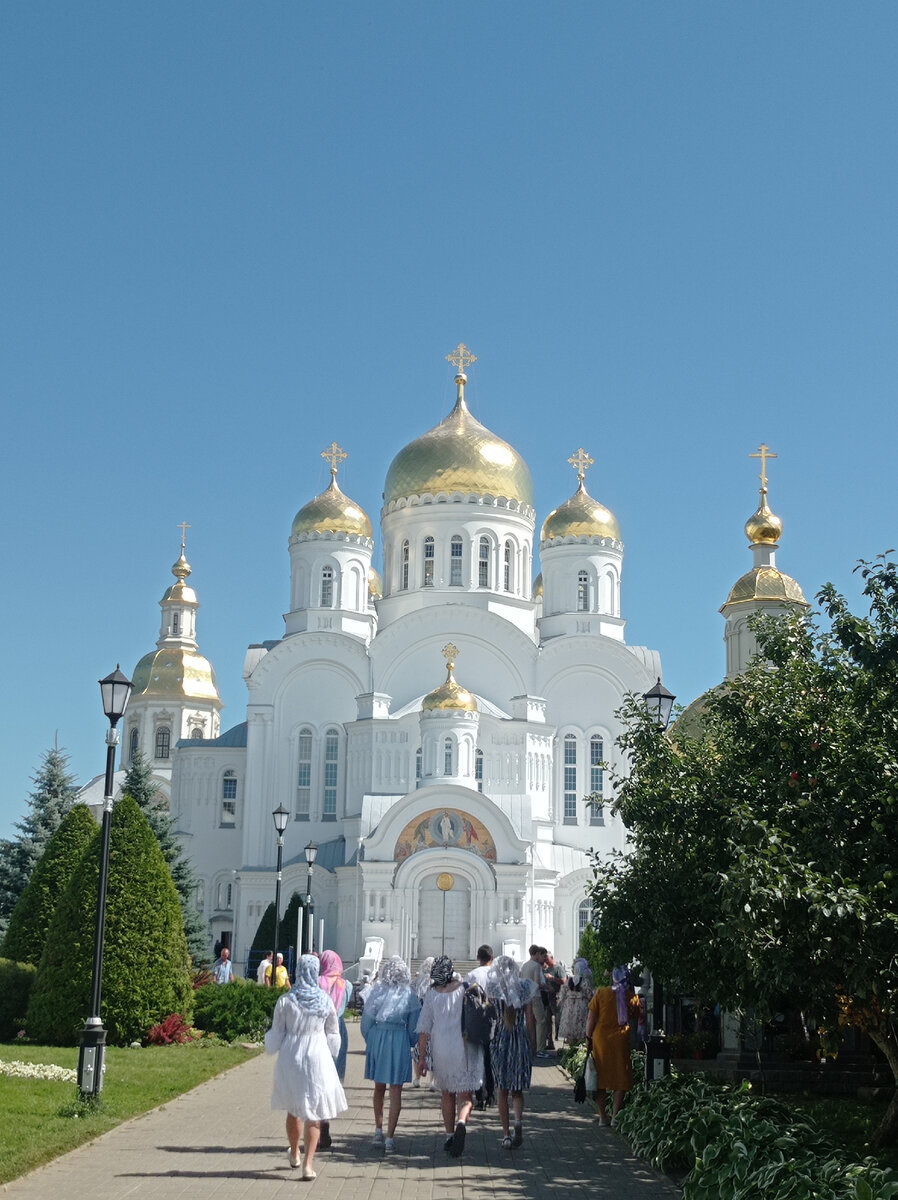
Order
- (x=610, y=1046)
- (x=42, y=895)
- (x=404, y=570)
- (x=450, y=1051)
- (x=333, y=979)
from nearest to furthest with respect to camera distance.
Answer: (x=450, y=1051)
(x=333, y=979)
(x=610, y=1046)
(x=42, y=895)
(x=404, y=570)

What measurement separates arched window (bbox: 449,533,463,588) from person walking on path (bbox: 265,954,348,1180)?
33.8 m

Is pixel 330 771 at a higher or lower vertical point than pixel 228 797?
higher

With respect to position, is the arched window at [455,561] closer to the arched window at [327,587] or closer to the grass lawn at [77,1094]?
the arched window at [327,587]

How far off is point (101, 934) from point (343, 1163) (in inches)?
140

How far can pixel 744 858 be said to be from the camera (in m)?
8.34

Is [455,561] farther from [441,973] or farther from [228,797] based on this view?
[441,973]

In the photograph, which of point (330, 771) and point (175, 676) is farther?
point (175, 676)

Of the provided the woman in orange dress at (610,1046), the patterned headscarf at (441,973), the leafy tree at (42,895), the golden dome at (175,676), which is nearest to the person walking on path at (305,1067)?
the patterned headscarf at (441,973)

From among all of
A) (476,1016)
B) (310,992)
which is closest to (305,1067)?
(310,992)

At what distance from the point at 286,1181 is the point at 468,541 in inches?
1379

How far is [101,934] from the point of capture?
41.7 feet

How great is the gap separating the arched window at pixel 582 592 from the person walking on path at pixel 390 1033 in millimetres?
33899

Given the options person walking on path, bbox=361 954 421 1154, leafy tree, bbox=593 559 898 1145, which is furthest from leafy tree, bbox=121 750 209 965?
person walking on path, bbox=361 954 421 1154

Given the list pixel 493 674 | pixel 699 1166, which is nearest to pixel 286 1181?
pixel 699 1166
